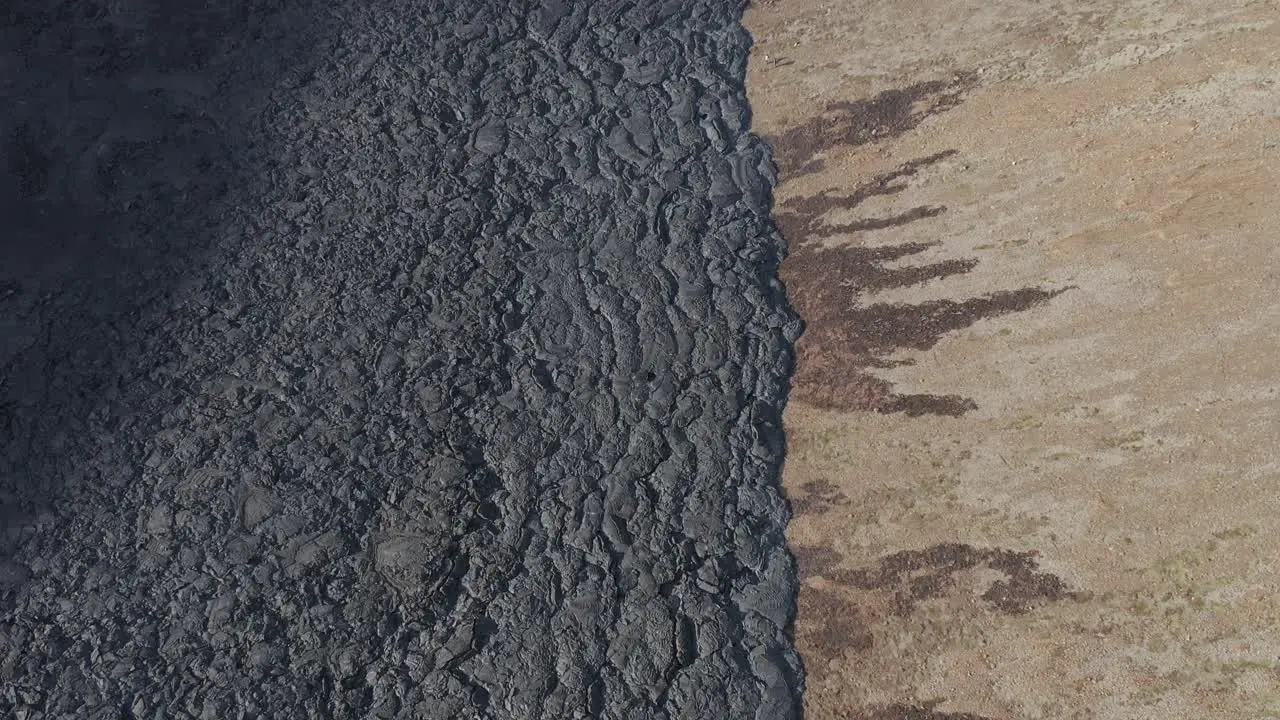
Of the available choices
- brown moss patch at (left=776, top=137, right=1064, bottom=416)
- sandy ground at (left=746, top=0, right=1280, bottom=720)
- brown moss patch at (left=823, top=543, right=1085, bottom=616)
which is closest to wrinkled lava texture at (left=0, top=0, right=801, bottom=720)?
brown moss patch at (left=776, top=137, right=1064, bottom=416)

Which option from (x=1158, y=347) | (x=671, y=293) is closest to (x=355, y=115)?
(x=671, y=293)

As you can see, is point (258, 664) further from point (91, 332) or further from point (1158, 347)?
point (1158, 347)

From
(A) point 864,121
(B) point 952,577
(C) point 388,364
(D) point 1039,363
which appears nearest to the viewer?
(B) point 952,577

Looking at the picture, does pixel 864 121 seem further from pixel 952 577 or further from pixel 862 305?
pixel 952 577

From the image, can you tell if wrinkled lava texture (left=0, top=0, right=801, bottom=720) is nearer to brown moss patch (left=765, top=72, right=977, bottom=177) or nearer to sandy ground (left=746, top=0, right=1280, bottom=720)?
brown moss patch (left=765, top=72, right=977, bottom=177)

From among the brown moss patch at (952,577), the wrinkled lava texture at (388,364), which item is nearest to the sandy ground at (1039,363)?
the brown moss patch at (952,577)

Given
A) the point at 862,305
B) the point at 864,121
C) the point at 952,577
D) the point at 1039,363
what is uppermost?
the point at 864,121

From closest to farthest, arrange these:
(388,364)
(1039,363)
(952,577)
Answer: (952,577)
(1039,363)
(388,364)

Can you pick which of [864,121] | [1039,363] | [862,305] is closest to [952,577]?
[1039,363]
